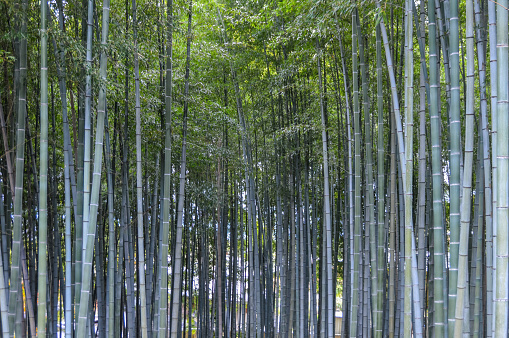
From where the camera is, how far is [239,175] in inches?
273

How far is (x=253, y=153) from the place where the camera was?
6.99 meters

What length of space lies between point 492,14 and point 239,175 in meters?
5.00

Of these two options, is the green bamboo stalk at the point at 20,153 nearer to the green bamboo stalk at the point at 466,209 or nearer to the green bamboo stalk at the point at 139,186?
the green bamboo stalk at the point at 139,186

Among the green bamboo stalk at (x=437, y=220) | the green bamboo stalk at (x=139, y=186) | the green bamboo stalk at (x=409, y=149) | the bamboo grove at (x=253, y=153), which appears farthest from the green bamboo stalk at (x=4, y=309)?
the green bamboo stalk at (x=437, y=220)

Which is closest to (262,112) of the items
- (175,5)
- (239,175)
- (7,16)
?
(239,175)

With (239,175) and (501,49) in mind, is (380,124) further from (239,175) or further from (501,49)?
(239,175)

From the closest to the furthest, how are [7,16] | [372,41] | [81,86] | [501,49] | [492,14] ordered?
[501,49] → [492,14] → [81,86] → [7,16] → [372,41]

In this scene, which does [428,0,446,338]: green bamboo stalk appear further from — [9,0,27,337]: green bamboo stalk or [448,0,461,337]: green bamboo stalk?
[9,0,27,337]: green bamboo stalk

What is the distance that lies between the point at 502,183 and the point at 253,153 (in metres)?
5.12

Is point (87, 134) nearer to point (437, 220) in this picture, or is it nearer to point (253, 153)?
point (437, 220)

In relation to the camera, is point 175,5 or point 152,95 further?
point 152,95

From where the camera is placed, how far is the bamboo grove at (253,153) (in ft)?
8.64

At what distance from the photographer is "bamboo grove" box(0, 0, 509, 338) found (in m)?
2.63

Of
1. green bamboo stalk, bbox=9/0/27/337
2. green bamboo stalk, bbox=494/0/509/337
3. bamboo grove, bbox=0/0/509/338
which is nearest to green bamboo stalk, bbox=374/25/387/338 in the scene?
bamboo grove, bbox=0/0/509/338
